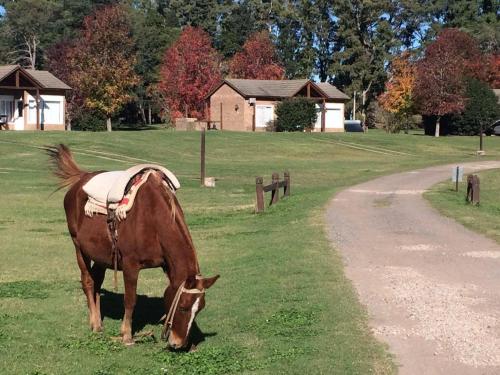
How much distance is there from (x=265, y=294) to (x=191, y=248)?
328 cm

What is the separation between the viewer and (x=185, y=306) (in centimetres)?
702

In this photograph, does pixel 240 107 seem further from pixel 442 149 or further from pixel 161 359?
pixel 161 359

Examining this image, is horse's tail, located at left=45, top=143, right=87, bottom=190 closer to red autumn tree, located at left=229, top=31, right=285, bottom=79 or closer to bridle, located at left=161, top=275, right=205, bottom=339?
bridle, located at left=161, top=275, right=205, bottom=339

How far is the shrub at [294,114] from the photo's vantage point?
223 feet

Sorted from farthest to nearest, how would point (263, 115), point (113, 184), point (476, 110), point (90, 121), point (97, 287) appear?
point (90, 121)
point (476, 110)
point (263, 115)
point (97, 287)
point (113, 184)

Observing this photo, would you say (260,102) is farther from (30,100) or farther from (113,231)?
(113,231)

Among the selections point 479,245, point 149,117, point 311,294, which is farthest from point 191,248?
point 149,117

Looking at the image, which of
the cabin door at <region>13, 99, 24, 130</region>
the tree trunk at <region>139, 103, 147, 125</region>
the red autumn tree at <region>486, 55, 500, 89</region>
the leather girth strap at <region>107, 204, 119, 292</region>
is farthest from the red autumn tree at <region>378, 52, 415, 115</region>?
the leather girth strap at <region>107, 204, 119, 292</region>

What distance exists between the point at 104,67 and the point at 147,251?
62521 millimetres

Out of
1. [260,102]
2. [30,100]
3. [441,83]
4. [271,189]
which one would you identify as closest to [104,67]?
[30,100]

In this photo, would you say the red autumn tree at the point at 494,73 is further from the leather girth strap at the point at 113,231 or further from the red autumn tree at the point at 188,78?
the leather girth strap at the point at 113,231

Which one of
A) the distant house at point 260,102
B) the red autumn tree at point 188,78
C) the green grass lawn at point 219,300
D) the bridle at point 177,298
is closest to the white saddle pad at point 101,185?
the green grass lawn at point 219,300

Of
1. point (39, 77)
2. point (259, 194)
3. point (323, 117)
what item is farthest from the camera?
point (323, 117)

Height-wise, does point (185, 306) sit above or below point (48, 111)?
below
